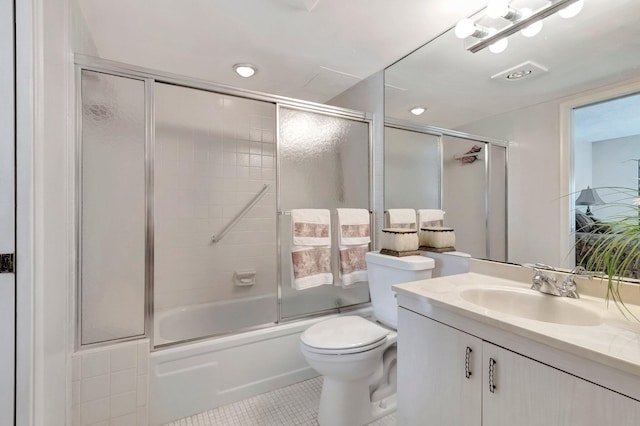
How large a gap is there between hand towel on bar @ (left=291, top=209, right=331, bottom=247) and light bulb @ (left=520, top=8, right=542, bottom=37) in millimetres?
1435

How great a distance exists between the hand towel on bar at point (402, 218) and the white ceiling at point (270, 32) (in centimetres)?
110

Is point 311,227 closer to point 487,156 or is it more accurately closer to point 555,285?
point 487,156

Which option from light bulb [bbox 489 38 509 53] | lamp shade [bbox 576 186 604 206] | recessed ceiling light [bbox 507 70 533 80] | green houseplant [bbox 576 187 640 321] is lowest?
green houseplant [bbox 576 187 640 321]

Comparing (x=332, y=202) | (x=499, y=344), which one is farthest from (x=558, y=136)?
(x=332, y=202)

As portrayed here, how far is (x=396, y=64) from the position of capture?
2.06 metres

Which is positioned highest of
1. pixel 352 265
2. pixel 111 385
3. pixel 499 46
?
pixel 499 46

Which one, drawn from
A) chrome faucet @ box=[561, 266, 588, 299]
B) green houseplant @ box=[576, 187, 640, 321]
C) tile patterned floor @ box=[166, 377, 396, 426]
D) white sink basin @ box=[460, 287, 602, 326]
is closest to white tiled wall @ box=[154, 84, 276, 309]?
tile patterned floor @ box=[166, 377, 396, 426]

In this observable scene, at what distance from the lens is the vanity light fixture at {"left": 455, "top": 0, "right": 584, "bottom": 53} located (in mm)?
1165

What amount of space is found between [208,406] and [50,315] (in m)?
0.98

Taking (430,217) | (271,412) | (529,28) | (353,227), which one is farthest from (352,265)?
(529,28)

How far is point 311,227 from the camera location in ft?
6.50

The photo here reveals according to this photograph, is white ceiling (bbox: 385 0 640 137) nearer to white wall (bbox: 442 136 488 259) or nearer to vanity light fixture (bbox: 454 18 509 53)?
vanity light fixture (bbox: 454 18 509 53)

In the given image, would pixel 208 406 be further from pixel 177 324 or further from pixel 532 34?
pixel 532 34

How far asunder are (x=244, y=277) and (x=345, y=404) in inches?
50.9
